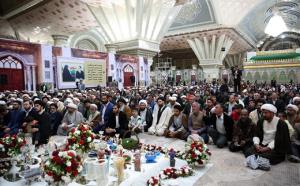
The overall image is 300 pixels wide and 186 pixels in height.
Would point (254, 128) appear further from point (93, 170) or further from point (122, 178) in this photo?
point (93, 170)

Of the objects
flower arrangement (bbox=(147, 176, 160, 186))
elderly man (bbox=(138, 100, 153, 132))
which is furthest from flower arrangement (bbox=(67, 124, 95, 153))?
elderly man (bbox=(138, 100, 153, 132))

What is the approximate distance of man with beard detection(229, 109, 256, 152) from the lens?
4203 mm

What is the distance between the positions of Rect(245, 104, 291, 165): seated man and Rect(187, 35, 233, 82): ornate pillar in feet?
60.8

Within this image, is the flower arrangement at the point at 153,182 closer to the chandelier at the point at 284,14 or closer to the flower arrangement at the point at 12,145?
the flower arrangement at the point at 12,145

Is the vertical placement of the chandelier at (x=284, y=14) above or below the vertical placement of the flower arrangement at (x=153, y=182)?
above

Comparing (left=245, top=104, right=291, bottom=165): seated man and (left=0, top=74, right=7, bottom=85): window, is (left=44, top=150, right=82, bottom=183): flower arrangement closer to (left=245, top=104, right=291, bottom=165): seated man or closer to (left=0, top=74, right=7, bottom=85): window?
(left=245, top=104, right=291, bottom=165): seated man

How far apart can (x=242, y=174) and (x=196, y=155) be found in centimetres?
68

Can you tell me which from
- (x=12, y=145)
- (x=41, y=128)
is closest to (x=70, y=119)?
(x=41, y=128)

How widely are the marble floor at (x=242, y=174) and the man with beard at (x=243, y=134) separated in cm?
26

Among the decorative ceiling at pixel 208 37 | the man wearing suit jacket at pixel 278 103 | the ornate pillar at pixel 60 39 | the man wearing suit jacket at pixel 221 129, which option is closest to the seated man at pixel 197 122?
the man wearing suit jacket at pixel 221 129

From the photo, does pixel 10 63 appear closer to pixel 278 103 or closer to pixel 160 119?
pixel 160 119

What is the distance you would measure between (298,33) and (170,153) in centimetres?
3119

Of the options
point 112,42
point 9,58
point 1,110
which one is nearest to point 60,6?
point 112,42

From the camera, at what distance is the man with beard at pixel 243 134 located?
4203 mm
